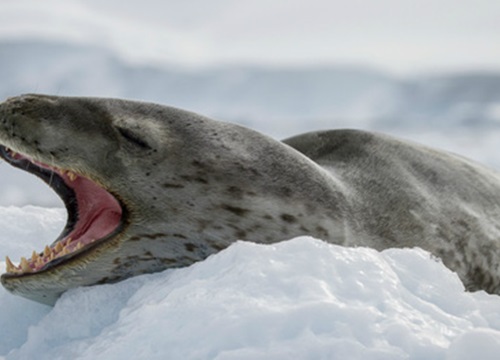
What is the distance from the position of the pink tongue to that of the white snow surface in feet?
0.79

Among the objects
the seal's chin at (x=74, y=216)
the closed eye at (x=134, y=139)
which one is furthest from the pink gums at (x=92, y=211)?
the closed eye at (x=134, y=139)

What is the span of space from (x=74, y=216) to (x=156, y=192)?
271 millimetres

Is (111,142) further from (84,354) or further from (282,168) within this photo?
(84,354)

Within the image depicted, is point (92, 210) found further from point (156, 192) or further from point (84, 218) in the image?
point (156, 192)

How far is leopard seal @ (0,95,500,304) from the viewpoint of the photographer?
83.7 inches

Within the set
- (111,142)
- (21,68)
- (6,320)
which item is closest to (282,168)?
(111,142)

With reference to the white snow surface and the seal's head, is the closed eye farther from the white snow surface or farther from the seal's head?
the white snow surface

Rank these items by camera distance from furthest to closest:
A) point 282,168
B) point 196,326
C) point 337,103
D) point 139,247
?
point 337,103 → point 282,168 → point 139,247 → point 196,326

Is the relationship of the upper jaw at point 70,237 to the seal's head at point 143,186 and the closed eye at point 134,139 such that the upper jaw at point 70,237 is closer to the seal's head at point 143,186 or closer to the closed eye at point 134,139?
the seal's head at point 143,186

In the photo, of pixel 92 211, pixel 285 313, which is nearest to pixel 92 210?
pixel 92 211

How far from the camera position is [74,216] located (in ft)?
7.49

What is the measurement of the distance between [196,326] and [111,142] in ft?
2.77

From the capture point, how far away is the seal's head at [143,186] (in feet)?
6.97

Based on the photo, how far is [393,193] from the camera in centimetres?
262
